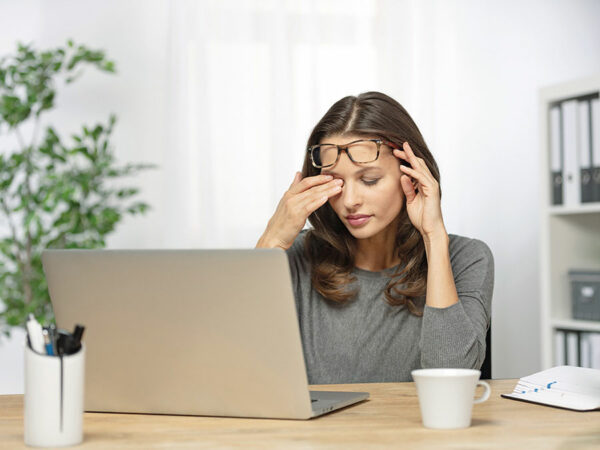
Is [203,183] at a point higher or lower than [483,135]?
lower

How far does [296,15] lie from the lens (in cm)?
282

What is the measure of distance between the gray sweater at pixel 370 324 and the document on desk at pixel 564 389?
0.33 metres

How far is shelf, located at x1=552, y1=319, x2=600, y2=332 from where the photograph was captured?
2.48m

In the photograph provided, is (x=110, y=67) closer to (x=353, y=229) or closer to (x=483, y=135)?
(x=353, y=229)

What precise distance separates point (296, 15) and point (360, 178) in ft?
4.80

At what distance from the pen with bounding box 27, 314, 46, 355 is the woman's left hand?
894 millimetres

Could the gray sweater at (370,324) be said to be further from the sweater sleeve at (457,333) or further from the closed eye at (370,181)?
the closed eye at (370,181)

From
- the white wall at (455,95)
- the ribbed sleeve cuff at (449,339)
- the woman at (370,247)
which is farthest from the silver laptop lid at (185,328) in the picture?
the white wall at (455,95)

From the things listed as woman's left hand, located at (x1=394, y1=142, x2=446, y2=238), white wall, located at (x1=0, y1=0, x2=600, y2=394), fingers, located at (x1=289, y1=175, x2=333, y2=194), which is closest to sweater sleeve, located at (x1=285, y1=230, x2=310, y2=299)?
fingers, located at (x1=289, y1=175, x2=333, y2=194)

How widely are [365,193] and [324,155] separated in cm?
14

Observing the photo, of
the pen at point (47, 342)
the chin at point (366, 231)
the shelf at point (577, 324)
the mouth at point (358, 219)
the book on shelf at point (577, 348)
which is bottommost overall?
the book on shelf at point (577, 348)

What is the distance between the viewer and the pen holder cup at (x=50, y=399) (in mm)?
810

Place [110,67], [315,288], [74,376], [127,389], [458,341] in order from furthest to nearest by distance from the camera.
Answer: [110,67], [315,288], [458,341], [127,389], [74,376]

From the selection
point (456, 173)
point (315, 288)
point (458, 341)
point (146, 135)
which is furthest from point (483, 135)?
point (458, 341)
